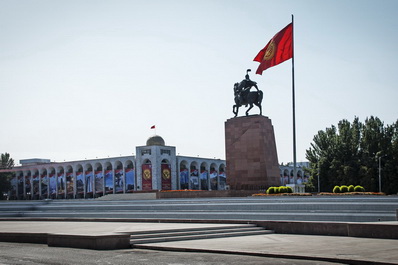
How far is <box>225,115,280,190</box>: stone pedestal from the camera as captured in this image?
87.9 feet

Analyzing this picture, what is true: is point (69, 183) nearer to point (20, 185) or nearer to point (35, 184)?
point (35, 184)

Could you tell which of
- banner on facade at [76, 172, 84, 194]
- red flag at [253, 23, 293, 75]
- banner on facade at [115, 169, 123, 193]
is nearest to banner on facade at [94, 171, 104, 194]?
banner on facade at [115, 169, 123, 193]

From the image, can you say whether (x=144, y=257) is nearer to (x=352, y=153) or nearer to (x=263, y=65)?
(x=263, y=65)

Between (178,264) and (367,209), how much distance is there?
10166mm

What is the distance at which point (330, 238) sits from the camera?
1366 cm

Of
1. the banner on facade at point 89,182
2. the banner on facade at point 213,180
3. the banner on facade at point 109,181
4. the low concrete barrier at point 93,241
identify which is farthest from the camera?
the banner on facade at point 213,180

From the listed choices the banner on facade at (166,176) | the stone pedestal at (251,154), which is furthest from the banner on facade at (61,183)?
the stone pedestal at (251,154)

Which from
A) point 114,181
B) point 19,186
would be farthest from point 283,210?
point 19,186

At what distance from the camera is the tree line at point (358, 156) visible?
43156mm

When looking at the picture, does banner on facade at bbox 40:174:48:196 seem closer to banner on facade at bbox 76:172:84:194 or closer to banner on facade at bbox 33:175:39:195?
banner on facade at bbox 33:175:39:195

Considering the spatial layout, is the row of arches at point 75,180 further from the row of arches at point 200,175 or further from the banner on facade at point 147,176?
the row of arches at point 200,175

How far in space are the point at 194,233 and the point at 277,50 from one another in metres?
13.8

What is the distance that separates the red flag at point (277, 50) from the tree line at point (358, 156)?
20.8 meters

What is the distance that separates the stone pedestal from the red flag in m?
3.23
